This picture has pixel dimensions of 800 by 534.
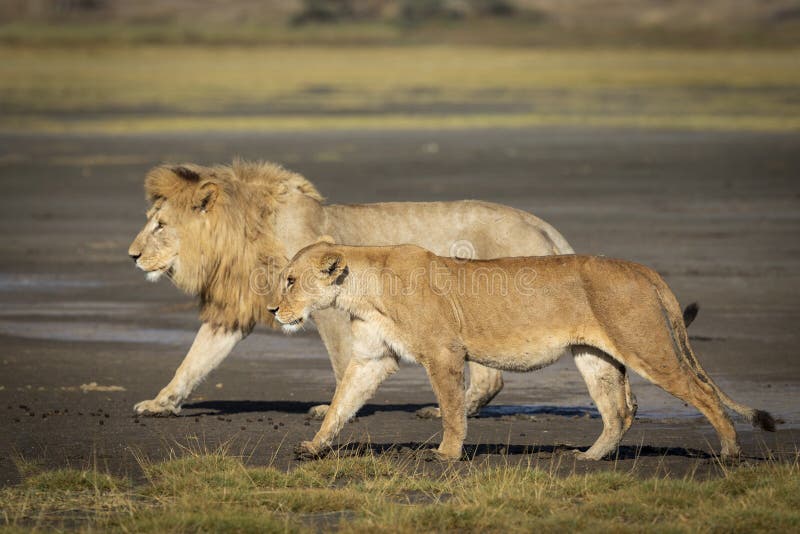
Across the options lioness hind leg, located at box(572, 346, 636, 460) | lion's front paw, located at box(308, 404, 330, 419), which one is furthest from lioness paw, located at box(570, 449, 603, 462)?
lion's front paw, located at box(308, 404, 330, 419)

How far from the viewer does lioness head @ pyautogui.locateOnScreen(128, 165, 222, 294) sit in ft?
38.2

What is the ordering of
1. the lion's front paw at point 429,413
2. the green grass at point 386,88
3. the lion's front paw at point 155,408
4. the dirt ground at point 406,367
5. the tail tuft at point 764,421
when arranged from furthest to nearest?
1. the green grass at point 386,88
2. the lion's front paw at point 155,408
3. the lion's front paw at point 429,413
4. the dirt ground at point 406,367
5. the tail tuft at point 764,421

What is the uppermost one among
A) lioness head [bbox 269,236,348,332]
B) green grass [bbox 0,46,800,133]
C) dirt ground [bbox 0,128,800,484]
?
lioness head [bbox 269,236,348,332]

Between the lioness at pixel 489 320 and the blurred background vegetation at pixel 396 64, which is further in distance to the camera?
the blurred background vegetation at pixel 396 64

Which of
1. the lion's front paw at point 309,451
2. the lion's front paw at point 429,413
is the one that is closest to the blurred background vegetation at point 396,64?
the lion's front paw at point 429,413

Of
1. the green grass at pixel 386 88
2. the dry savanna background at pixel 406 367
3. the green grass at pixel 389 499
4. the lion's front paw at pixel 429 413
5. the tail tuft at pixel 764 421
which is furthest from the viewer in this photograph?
the green grass at pixel 386 88

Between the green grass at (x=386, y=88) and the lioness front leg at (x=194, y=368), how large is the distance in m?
30.7

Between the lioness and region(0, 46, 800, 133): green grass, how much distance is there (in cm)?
3193

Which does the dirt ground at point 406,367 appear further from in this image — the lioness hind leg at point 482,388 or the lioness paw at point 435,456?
the lioness paw at point 435,456

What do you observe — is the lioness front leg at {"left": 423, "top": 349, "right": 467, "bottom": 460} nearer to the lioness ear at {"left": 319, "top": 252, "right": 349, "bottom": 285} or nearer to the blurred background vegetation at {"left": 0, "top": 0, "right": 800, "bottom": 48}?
the lioness ear at {"left": 319, "top": 252, "right": 349, "bottom": 285}

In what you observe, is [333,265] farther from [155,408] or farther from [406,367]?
[406,367]

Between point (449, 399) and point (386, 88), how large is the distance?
180 feet

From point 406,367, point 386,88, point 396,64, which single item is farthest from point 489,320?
point 396,64

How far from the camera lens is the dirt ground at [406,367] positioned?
10.6 m
